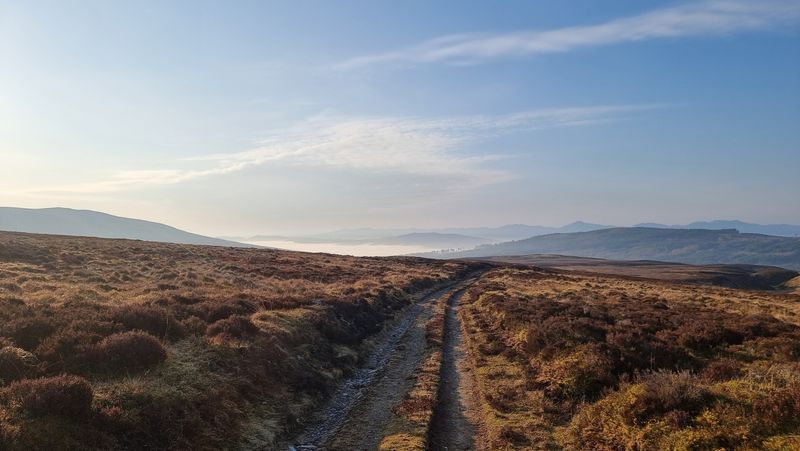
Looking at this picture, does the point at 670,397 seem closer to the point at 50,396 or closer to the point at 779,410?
the point at 779,410

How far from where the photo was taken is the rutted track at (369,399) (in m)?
15.3

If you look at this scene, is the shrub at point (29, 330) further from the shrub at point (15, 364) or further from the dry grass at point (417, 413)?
the dry grass at point (417, 413)

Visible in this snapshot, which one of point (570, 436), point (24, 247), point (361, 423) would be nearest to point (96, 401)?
point (361, 423)

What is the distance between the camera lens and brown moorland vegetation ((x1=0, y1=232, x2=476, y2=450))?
11.6 meters

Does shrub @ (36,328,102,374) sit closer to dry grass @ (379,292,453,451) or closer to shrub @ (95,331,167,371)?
shrub @ (95,331,167,371)

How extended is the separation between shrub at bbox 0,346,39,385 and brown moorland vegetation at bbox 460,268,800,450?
49.2 ft

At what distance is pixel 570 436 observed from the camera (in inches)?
579

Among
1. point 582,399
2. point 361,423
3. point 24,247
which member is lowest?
point 361,423

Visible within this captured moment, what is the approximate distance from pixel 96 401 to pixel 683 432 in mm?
16452

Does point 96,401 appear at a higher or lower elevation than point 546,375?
higher

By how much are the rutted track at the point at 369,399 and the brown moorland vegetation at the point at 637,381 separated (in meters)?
3.95

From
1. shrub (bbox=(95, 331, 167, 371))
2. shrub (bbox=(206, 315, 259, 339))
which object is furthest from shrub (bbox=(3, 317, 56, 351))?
shrub (bbox=(206, 315, 259, 339))

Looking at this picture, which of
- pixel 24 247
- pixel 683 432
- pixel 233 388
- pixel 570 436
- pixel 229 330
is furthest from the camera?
pixel 24 247

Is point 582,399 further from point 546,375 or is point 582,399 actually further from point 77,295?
point 77,295
